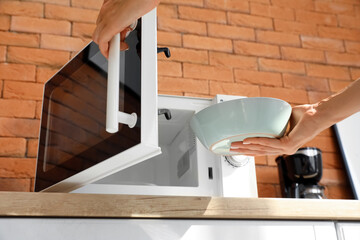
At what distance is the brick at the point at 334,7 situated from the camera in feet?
7.44

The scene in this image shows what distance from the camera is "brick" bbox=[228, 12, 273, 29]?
208 cm

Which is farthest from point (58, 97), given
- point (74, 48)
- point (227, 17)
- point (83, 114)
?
point (227, 17)

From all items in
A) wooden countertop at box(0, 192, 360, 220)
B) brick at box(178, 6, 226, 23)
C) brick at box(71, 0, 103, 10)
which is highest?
brick at box(178, 6, 226, 23)

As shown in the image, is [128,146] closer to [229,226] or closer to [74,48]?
[229,226]

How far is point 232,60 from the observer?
199 centimetres

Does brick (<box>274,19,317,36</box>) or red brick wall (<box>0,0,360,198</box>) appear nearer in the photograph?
red brick wall (<box>0,0,360,198</box>)

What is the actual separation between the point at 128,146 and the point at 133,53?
207 mm

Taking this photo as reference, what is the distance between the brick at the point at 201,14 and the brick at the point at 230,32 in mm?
33

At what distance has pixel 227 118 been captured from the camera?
1.04 meters

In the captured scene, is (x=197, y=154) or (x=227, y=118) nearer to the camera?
(x=227, y=118)

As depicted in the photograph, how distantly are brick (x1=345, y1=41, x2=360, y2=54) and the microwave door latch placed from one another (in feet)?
5.41

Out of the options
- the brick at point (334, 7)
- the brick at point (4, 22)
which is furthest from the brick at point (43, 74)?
the brick at point (334, 7)

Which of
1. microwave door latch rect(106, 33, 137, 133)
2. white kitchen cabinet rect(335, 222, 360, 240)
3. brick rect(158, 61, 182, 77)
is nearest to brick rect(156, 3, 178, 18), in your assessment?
brick rect(158, 61, 182, 77)

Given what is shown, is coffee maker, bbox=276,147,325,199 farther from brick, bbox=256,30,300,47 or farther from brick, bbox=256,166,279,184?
brick, bbox=256,30,300,47
